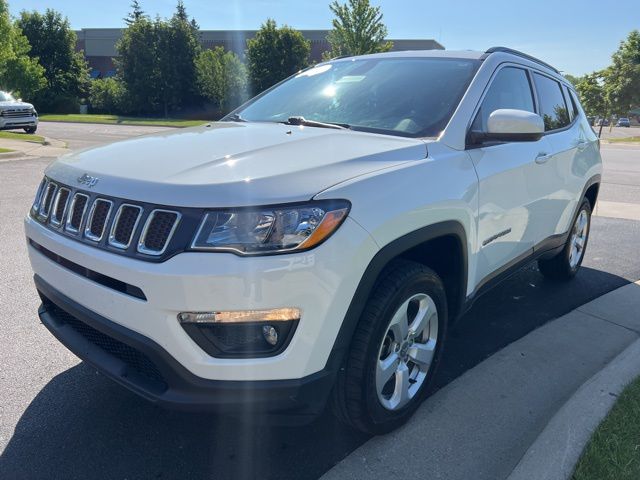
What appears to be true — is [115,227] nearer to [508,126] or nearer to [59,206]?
[59,206]

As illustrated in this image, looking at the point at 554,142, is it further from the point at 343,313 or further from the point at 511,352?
the point at 343,313

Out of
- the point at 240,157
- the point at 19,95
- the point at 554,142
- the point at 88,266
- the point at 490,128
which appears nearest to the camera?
the point at 88,266

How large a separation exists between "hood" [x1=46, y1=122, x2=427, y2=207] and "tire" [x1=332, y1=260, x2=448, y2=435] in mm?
551

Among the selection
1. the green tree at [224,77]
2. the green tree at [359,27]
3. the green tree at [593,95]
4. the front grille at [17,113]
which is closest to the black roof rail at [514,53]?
the front grille at [17,113]

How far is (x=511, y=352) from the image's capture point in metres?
3.64

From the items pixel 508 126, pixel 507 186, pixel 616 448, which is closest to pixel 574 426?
pixel 616 448

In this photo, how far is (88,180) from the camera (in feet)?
7.86

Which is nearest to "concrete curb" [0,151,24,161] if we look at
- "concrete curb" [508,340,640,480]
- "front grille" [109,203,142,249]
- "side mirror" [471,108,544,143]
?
"front grille" [109,203,142,249]

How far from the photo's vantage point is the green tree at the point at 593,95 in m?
51.9

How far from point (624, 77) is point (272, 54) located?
97.9 feet

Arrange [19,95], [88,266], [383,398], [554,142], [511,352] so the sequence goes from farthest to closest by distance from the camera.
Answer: [19,95] < [554,142] < [511,352] < [383,398] < [88,266]

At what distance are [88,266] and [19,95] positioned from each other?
4116 cm

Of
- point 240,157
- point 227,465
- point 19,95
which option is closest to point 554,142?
point 240,157

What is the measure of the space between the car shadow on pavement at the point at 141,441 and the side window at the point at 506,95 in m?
1.58
